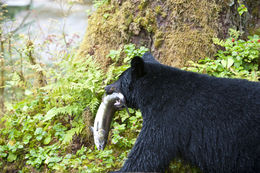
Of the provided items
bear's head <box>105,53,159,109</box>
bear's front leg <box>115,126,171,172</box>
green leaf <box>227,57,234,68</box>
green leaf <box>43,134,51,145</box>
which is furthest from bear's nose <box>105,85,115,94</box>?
green leaf <box>227,57,234,68</box>

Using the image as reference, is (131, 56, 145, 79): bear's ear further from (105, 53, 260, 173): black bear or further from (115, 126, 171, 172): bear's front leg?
(115, 126, 171, 172): bear's front leg

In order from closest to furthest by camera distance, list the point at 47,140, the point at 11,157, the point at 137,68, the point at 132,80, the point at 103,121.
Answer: the point at 137,68 < the point at 132,80 < the point at 103,121 < the point at 11,157 < the point at 47,140

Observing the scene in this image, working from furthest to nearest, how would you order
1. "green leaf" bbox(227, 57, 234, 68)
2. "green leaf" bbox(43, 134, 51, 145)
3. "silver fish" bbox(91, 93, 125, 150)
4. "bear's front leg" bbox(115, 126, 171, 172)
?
"green leaf" bbox(43, 134, 51, 145)
"green leaf" bbox(227, 57, 234, 68)
"silver fish" bbox(91, 93, 125, 150)
"bear's front leg" bbox(115, 126, 171, 172)

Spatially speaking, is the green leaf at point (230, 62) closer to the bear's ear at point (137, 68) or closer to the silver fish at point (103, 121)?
the bear's ear at point (137, 68)

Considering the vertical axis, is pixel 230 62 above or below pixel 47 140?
above

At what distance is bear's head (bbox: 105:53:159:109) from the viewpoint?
3.12 m

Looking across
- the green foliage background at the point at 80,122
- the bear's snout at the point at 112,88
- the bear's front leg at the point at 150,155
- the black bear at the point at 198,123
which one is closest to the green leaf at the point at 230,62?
the green foliage background at the point at 80,122

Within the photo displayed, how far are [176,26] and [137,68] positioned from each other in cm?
234

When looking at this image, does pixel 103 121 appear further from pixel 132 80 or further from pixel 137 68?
pixel 137 68

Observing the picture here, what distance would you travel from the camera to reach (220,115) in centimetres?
268

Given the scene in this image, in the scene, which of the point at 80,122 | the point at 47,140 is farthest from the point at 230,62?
the point at 47,140

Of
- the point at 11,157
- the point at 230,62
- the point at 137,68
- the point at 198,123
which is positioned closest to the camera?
the point at 198,123

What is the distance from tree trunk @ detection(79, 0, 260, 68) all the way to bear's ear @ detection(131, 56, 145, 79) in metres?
1.90

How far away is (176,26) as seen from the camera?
5.07 metres
